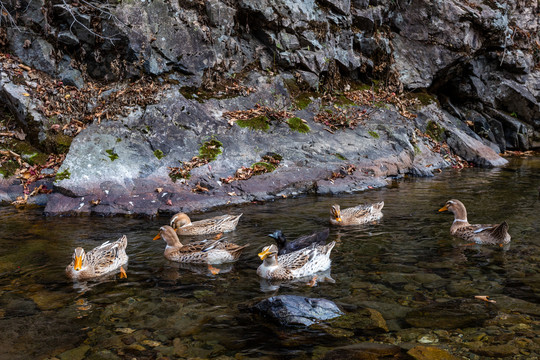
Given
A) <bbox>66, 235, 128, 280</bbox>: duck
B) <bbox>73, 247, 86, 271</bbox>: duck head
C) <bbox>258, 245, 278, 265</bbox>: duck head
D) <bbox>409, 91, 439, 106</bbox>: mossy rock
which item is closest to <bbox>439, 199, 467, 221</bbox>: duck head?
<bbox>258, 245, 278, 265</bbox>: duck head

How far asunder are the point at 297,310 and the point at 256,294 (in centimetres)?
123

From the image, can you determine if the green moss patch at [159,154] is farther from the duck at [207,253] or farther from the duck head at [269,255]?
the duck head at [269,255]

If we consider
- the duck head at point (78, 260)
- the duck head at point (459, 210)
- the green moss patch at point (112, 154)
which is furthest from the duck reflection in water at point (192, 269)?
the green moss patch at point (112, 154)

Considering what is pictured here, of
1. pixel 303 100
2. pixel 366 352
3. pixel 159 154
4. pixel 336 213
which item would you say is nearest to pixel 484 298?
pixel 366 352

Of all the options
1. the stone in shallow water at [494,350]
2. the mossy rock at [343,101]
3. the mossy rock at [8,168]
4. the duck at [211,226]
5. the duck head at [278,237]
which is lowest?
the duck at [211,226]

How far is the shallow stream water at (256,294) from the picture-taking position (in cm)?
473

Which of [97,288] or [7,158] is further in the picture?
[7,158]

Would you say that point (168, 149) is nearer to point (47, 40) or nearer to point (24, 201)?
point (24, 201)

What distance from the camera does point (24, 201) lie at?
12531 millimetres

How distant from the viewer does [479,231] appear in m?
8.49

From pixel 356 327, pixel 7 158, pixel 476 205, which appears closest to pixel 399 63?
pixel 476 205

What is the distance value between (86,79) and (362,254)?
1420 centimetres

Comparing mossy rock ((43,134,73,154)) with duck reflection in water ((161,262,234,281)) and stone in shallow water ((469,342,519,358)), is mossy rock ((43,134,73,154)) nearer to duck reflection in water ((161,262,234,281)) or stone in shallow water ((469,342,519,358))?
duck reflection in water ((161,262,234,281))

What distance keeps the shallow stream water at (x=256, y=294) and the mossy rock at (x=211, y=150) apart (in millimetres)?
4408
